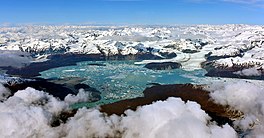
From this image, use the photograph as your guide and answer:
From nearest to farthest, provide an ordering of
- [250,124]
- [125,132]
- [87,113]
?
[125,132]
[250,124]
[87,113]

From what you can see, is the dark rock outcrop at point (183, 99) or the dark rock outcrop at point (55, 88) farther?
the dark rock outcrop at point (55, 88)

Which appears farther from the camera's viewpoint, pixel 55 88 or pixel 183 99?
pixel 55 88

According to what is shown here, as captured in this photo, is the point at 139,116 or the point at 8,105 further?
the point at 8,105

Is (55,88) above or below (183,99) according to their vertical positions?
below

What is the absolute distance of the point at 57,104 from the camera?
142625mm

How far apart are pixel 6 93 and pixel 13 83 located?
71.4 feet

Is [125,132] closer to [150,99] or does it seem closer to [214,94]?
[150,99]

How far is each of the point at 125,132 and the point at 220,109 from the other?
167 ft

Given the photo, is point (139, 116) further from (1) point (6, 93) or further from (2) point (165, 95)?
(1) point (6, 93)

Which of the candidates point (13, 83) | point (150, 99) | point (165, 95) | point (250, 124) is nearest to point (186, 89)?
point (165, 95)

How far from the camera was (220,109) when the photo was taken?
5664 inches

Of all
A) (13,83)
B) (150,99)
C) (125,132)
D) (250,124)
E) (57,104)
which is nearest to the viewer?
(125,132)

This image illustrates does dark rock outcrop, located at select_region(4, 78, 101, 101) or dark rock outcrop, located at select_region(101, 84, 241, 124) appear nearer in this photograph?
dark rock outcrop, located at select_region(101, 84, 241, 124)

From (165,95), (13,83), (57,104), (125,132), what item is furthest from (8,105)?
(165,95)
